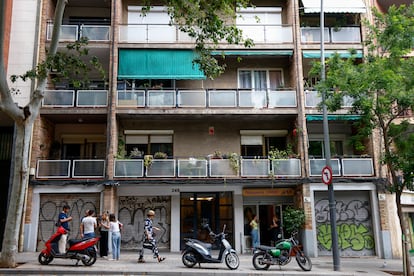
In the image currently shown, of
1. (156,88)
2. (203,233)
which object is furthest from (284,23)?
(203,233)

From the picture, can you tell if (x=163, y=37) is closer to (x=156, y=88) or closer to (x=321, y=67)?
(x=156, y=88)

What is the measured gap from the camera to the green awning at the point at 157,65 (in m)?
18.6

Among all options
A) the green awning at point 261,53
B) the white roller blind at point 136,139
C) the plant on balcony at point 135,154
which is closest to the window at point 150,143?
the white roller blind at point 136,139

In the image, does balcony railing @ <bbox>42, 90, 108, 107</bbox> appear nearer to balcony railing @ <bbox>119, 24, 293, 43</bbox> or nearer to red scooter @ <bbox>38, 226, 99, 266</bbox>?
balcony railing @ <bbox>119, 24, 293, 43</bbox>

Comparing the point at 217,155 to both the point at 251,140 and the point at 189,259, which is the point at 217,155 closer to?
the point at 251,140

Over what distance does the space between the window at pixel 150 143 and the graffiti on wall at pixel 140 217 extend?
246 centimetres

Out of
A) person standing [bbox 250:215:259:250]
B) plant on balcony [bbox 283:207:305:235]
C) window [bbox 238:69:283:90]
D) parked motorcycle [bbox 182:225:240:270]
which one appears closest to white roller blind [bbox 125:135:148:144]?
window [bbox 238:69:283:90]

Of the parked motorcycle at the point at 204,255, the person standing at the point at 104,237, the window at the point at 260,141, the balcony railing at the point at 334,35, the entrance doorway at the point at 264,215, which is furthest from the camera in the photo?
the window at the point at 260,141

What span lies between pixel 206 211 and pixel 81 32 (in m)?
10.9

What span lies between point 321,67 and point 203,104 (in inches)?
251

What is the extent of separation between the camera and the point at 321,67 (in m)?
13.8

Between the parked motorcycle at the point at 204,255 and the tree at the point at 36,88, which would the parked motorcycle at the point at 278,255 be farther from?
the tree at the point at 36,88

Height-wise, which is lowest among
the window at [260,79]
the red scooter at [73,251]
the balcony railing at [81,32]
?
the red scooter at [73,251]

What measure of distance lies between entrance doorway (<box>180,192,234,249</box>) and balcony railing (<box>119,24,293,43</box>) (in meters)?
7.88
